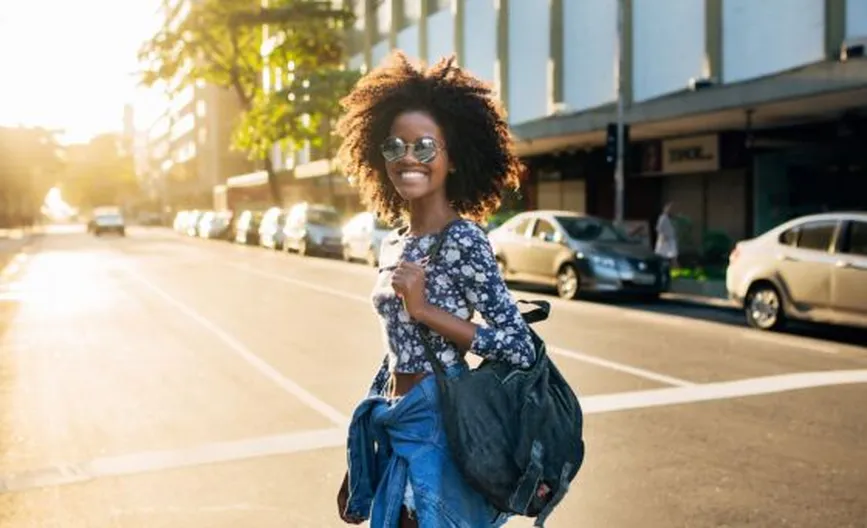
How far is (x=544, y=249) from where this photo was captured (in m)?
18.0

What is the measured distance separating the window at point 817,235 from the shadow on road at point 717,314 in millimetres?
1099

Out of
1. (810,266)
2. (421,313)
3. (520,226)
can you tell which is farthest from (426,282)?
(520,226)

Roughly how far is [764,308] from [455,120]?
→ 35.6 feet

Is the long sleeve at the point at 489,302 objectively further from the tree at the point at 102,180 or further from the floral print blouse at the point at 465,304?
the tree at the point at 102,180

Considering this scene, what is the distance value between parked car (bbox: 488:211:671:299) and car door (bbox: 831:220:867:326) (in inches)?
208

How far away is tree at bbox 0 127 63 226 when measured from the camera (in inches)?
3115

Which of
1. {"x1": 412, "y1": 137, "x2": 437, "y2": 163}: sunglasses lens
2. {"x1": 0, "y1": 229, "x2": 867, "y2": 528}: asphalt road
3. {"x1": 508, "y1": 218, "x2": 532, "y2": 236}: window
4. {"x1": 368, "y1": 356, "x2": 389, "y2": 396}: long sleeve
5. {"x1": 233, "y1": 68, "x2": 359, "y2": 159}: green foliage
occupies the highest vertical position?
{"x1": 233, "y1": 68, "x2": 359, "y2": 159}: green foliage

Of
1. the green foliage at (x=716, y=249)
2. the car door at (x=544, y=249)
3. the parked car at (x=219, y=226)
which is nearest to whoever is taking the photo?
the car door at (x=544, y=249)

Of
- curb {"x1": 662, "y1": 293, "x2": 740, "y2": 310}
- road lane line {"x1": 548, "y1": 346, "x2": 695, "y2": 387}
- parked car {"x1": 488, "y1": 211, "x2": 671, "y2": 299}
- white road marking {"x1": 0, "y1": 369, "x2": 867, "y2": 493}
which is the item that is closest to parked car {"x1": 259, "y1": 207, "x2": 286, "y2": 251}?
parked car {"x1": 488, "y1": 211, "x2": 671, "y2": 299}

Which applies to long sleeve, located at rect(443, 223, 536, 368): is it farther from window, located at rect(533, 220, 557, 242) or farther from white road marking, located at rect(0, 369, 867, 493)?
window, located at rect(533, 220, 557, 242)

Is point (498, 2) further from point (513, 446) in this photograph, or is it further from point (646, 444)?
point (513, 446)

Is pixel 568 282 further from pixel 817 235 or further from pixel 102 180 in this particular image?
pixel 102 180

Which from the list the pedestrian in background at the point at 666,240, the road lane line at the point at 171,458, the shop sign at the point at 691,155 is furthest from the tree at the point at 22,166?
the road lane line at the point at 171,458

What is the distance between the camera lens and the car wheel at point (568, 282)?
1711 centimetres
